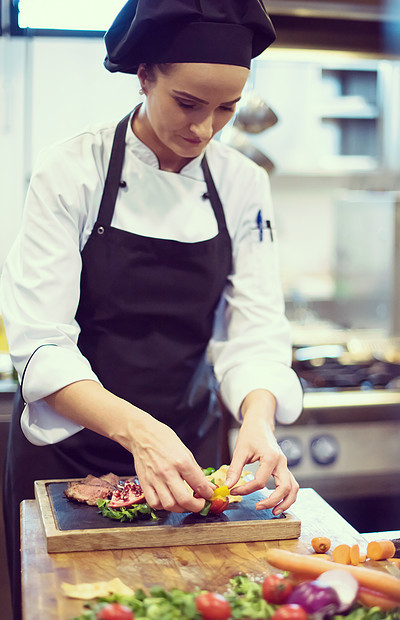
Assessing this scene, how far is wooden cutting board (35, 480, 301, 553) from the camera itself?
134 cm

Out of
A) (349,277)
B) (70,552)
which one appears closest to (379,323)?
(349,277)

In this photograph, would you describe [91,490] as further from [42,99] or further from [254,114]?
[42,99]

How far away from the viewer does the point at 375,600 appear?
115 cm

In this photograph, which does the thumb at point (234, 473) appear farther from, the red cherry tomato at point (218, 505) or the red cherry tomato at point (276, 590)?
the red cherry tomato at point (276, 590)

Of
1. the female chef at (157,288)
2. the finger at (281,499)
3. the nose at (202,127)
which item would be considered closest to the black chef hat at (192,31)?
the female chef at (157,288)

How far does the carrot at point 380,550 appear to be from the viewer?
133 cm

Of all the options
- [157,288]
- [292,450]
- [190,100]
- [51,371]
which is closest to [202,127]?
[190,100]

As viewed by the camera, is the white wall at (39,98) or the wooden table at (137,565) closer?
the wooden table at (137,565)

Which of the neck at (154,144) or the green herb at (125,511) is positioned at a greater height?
the neck at (154,144)

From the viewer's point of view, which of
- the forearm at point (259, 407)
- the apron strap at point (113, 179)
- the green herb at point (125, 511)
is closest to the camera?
the green herb at point (125, 511)

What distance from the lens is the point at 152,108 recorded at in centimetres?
162

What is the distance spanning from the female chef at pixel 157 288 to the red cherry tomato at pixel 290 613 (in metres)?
0.36

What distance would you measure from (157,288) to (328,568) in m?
0.79

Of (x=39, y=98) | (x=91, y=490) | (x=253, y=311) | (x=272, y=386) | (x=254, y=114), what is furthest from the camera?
(x=39, y=98)
